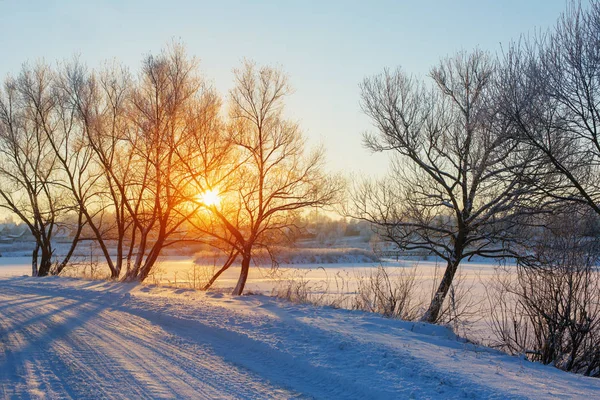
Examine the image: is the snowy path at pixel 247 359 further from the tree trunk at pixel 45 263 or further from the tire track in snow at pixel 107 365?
the tree trunk at pixel 45 263

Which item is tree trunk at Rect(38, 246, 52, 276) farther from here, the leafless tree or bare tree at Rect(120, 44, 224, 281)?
the leafless tree

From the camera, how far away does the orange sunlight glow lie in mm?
19391

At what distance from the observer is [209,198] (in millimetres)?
19453

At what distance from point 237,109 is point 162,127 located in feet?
11.6

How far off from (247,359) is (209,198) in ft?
41.4

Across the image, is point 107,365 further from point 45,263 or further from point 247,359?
point 45,263

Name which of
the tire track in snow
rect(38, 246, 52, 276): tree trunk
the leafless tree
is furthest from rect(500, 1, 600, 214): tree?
rect(38, 246, 52, 276): tree trunk

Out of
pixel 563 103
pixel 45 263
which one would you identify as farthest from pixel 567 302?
pixel 45 263

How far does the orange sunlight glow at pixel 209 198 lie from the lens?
1939 cm

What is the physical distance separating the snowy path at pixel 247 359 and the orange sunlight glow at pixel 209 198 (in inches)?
324

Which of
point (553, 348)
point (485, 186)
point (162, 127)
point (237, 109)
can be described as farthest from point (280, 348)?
point (162, 127)

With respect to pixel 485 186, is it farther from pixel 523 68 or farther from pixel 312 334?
pixel 312 334

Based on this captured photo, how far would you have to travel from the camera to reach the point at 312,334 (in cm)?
845

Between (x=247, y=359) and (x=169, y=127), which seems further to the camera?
(x=169, y=127)
